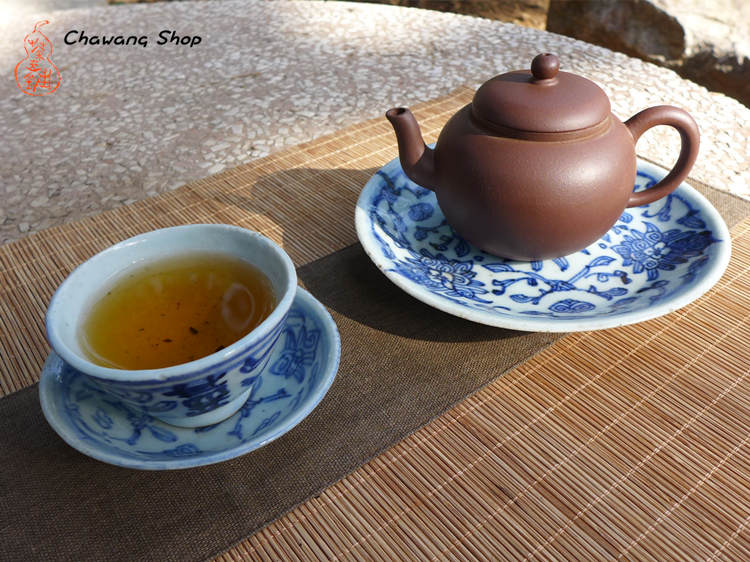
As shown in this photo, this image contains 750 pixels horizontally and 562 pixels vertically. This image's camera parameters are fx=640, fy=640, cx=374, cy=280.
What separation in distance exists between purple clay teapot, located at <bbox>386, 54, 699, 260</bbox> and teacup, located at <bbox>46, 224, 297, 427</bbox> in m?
0.22

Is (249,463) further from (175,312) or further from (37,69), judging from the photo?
(37,69)

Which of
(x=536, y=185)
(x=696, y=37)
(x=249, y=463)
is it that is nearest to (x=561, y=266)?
(x=536, y=185)

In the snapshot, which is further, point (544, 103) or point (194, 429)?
point (544, 103)

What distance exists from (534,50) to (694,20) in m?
0.99

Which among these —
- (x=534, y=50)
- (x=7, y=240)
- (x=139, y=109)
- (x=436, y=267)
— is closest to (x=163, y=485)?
(x=436, y=267)

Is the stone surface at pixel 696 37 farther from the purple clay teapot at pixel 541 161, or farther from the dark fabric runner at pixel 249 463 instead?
the dark fabric runner at pixel 249 463

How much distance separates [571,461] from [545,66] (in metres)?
0.34

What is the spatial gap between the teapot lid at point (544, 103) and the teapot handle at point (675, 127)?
0.06 meters

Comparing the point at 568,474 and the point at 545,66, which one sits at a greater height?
the point at 545,66

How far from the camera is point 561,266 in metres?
0.65

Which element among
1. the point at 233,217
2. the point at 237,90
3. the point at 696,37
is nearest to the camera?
the point at 233,217

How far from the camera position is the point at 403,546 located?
0.42 m

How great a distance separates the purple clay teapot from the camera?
1.89 feet

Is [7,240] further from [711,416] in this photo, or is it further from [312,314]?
[711,416]
